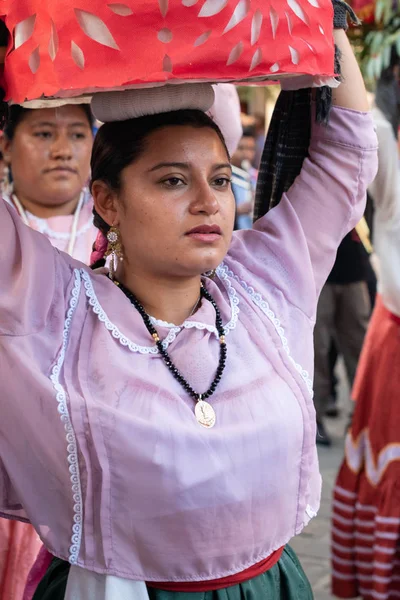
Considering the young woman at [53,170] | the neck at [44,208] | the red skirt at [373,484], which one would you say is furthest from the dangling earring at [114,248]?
the red skirt at [373,484]

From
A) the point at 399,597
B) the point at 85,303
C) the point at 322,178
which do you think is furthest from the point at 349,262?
the point at 85,303

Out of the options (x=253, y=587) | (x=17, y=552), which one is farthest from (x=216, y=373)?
(x=17, y=552)

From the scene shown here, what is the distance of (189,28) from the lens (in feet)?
4.88

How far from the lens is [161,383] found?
177 centimetres

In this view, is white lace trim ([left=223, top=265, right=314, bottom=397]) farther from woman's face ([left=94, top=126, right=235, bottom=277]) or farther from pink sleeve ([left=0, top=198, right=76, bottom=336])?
pink sleeve ([left=0, top=198, right=76, bottom=336])

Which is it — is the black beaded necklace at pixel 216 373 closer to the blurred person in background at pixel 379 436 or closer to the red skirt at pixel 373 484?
the blurred person in background at pixel 379 436

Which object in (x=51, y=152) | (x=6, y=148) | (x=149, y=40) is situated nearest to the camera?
(x=149, y=40)

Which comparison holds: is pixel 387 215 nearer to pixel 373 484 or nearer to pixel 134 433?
pixel 373 484

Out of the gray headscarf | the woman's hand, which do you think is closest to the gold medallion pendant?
the woman's hand

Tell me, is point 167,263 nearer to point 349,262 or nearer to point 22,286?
point 22,286

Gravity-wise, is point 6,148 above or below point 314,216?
above

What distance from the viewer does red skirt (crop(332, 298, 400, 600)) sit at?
351 centimetres

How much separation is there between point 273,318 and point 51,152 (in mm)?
1319

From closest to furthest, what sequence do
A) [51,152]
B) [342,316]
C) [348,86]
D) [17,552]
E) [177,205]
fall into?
[177,205] → [348,86] → [17,552] → [51,152] → [342,316]
